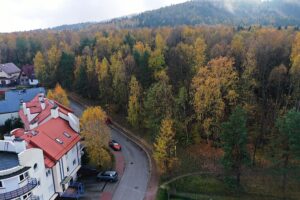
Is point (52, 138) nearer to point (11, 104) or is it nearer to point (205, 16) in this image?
point (11, 104)

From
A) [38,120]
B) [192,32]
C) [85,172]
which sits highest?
[192,32]

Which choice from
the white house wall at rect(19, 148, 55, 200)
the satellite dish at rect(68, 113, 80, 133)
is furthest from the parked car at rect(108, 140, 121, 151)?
the white house wall at rect(19, 148, 55, 200)

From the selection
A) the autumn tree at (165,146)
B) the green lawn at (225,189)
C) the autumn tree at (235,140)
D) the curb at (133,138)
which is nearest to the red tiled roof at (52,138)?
the curb at (133,138)

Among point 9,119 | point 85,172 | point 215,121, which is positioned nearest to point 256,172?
point 215,121

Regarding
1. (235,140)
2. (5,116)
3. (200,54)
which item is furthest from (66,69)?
(235,140)

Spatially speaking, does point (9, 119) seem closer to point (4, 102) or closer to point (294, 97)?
point (4, 102)

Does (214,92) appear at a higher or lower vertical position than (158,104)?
higher

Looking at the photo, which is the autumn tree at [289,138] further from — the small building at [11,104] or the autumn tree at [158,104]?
the small building at [11,104]
